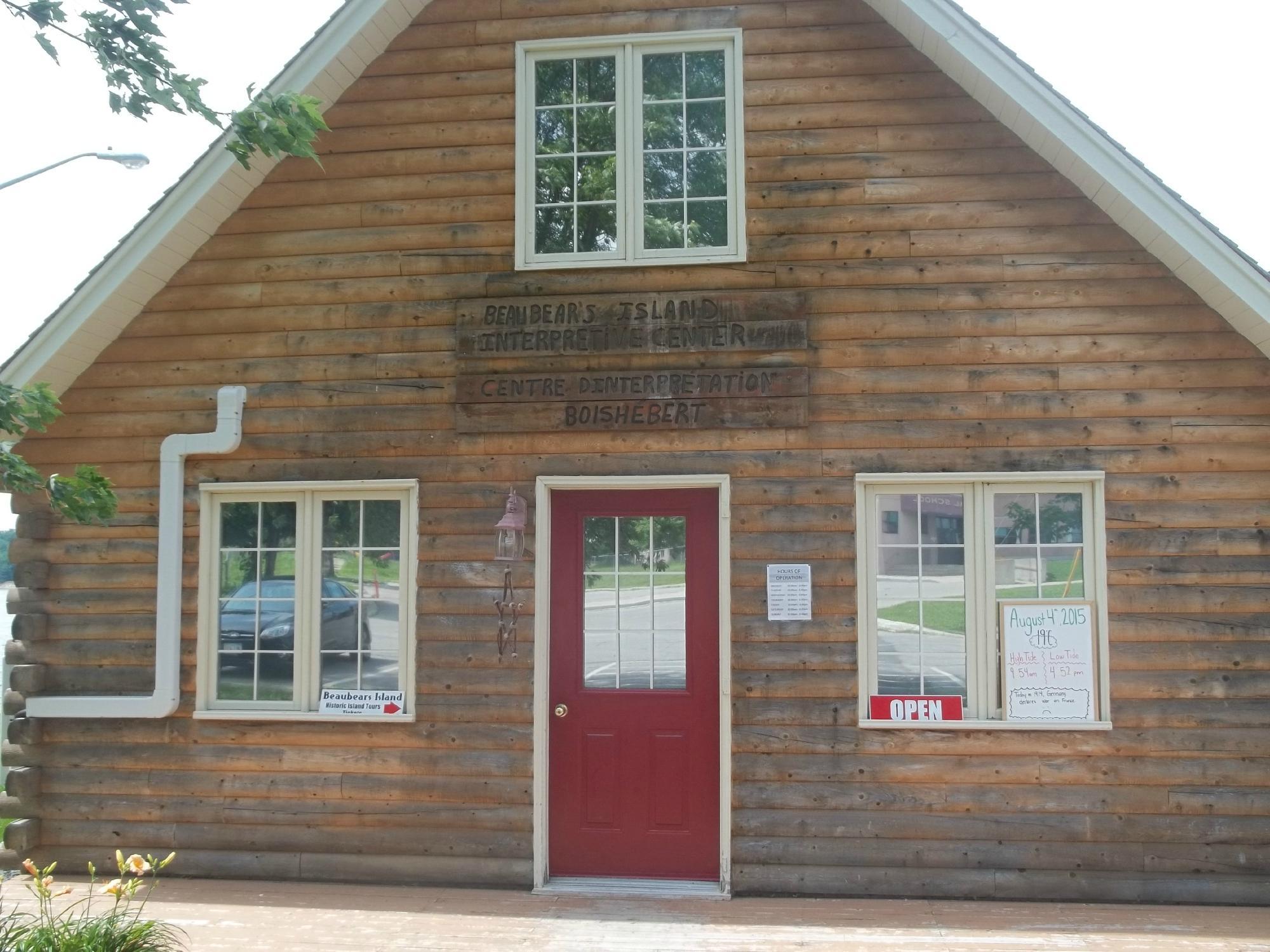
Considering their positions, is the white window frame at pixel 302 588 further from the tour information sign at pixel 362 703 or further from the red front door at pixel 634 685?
the red front door at pixel 634 685

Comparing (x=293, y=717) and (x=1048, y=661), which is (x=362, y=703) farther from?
(x=1048, y=661)

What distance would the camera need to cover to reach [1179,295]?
20.1 feet

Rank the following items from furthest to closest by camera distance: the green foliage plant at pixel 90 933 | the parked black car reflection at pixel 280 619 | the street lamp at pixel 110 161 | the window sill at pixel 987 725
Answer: the street lamp at pixel 110 161 < the parked black car reflection at pixel 280 619 < the window sill at pixel 987 725 < the green foliage plant at pixel 90 933

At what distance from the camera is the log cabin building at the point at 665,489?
19.9 feet

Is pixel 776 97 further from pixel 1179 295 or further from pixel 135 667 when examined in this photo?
pixel 135 667

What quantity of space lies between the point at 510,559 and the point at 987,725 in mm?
2920

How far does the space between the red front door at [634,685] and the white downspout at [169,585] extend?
213 cm

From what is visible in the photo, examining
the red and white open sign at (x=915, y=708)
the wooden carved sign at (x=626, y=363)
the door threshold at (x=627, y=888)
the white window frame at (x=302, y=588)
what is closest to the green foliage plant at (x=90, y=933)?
the white window frame at (x=302, y=588)

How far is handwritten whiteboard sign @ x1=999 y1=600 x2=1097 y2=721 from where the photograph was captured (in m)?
6.07

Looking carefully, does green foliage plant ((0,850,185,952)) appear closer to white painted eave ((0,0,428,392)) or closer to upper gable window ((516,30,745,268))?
white painted eave ((0,0,428,392))

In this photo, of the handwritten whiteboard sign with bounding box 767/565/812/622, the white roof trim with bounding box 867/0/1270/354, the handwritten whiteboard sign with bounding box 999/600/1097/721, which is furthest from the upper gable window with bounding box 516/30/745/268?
the handwritten whiteboard sign with bounding box 999/600/1097/721

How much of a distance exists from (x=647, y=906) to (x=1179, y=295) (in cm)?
461

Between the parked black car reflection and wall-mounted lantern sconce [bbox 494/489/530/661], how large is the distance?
0.88 meters

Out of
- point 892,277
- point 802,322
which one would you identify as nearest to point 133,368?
point 802,322
